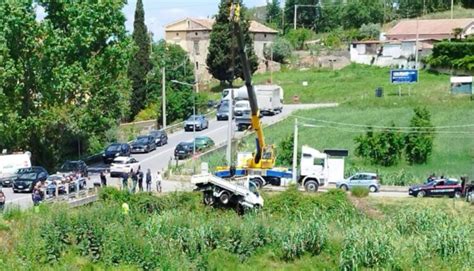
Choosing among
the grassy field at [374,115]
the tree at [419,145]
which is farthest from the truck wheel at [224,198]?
the tree at [419,145]

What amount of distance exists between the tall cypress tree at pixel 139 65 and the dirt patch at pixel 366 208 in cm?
3627

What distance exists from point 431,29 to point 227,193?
58.3 m

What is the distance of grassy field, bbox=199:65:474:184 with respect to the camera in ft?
139

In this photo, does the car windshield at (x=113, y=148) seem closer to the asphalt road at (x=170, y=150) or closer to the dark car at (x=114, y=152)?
the dark car at (x=114, y=152)

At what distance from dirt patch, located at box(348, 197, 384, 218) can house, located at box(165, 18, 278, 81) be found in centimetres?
5285

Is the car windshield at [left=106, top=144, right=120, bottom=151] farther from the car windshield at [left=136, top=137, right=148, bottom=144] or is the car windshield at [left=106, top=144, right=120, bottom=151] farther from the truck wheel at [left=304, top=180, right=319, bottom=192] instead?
the truck wheel at [left=304, top=180, right=319, bottom=192]

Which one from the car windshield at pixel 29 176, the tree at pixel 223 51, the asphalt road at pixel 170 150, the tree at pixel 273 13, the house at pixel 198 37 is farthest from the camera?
the tree at pixel 273 13

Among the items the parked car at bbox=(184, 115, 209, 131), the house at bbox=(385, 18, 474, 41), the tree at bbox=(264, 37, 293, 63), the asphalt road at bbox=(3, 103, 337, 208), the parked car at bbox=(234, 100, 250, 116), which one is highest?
the house at bbox=(385, 18, 474, 41)

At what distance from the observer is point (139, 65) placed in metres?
66.8

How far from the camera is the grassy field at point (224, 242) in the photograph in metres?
24.3

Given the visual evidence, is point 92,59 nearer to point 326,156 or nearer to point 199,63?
point 326,156

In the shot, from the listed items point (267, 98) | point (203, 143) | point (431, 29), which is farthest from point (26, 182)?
point (431, 29)

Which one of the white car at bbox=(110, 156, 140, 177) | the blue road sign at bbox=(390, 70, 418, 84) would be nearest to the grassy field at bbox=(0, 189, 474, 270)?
the white car at bbox=(110, 156, 140, 177)

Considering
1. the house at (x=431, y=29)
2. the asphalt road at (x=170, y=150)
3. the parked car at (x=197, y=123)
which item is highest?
the house at (x=431, y=29)
